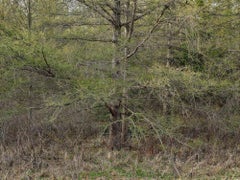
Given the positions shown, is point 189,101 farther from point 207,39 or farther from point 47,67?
point 47,67

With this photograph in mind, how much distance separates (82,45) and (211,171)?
4255mm

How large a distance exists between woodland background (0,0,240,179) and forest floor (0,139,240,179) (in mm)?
27

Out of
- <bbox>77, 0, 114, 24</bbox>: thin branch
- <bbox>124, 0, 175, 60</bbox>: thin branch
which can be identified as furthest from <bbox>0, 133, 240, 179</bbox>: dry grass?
<bbox>77, 0, 114, 24</bbox>: thin branch

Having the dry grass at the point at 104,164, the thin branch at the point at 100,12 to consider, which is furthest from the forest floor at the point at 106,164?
the thin branch at the point at 100,12

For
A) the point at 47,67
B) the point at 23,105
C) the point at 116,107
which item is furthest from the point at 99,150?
the point at 47,67

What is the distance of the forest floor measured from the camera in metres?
6.27

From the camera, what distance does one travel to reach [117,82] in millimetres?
6559

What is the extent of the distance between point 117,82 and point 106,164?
6.20ft

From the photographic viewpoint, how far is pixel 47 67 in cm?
648

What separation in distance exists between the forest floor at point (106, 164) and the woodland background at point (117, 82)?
3cm

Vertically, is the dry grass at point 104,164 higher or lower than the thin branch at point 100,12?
lower

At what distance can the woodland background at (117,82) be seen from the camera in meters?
6.28

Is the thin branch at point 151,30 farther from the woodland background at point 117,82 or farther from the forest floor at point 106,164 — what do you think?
the forest floor at point 106,164

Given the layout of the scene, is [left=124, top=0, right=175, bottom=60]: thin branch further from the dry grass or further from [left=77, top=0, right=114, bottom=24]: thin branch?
the dry grass
